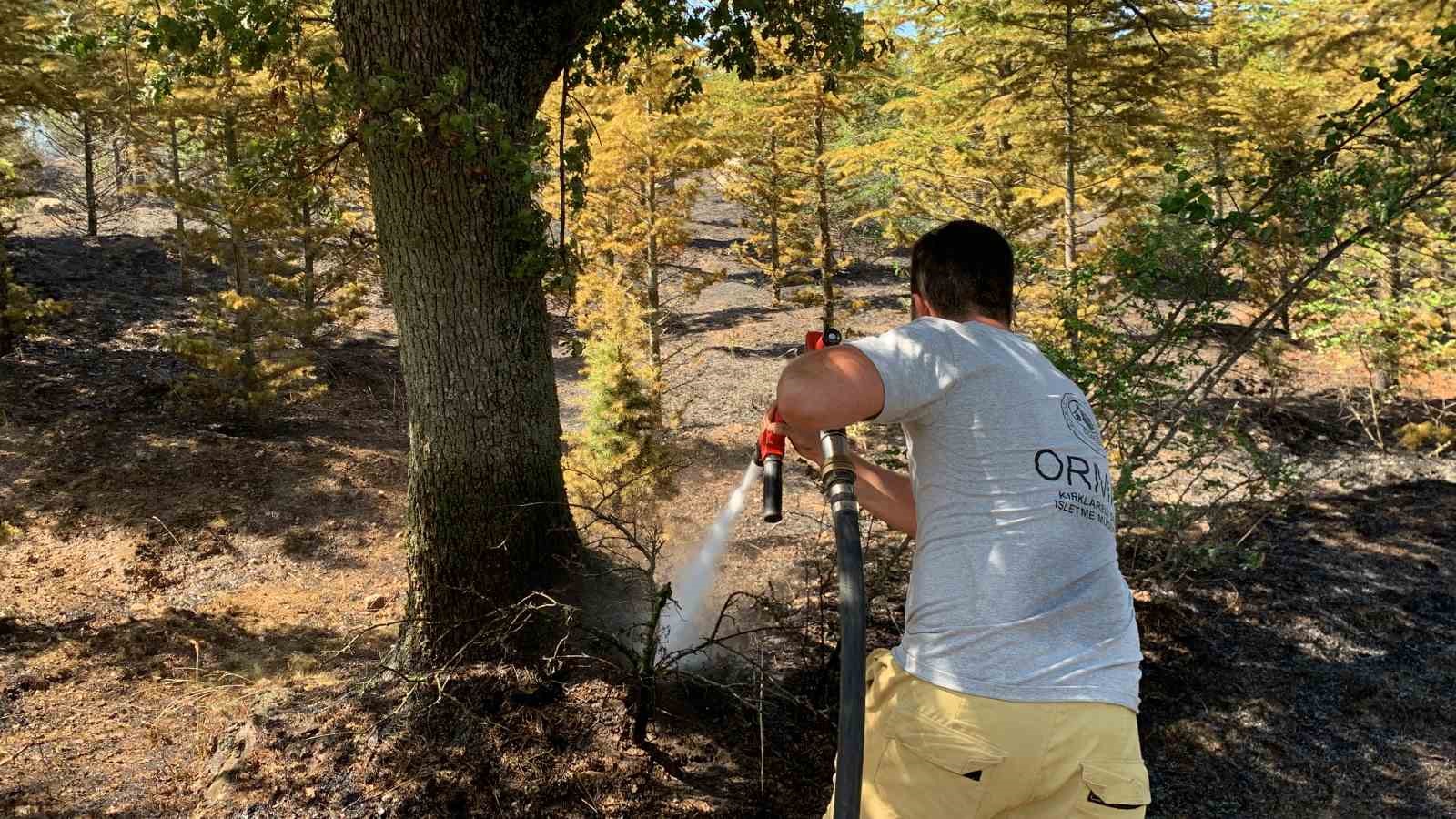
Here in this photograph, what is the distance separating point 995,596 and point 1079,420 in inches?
19.7

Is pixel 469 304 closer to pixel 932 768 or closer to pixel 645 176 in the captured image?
pixel 932 768

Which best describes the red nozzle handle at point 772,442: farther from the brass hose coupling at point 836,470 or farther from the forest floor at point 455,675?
the forest floor at point 455,675

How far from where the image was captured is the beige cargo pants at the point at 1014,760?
186 cm

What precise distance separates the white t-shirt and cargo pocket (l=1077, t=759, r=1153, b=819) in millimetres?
136

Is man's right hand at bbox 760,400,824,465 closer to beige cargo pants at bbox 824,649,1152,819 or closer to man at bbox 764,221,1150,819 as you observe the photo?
man at bbox 764,221,1150,819

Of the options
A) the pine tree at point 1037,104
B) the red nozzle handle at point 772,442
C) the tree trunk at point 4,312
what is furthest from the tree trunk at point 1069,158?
the tree trunk at point 4,312

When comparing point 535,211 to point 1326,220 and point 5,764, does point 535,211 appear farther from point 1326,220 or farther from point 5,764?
point 1326,220

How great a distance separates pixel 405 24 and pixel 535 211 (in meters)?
0.89

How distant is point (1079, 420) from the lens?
210cm

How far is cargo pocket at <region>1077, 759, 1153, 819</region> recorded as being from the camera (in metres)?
1.87

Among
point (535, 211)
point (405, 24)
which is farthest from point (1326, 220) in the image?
point (405, 24)

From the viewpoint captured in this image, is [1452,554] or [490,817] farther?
[1452,554]

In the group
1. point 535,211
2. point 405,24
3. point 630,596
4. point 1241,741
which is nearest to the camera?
point 405,24

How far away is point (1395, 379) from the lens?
11617 mm
